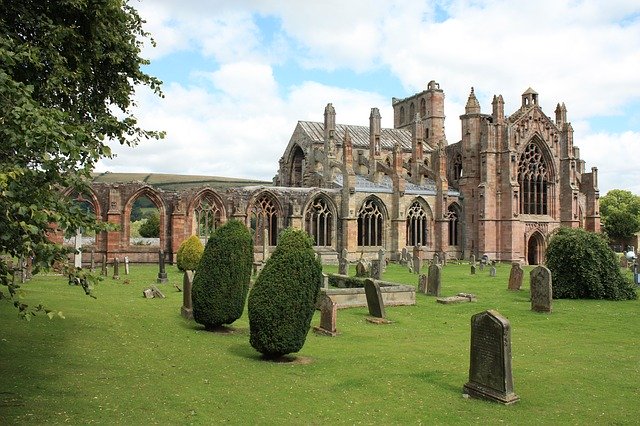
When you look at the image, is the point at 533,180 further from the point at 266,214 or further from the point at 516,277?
the point at 516,277

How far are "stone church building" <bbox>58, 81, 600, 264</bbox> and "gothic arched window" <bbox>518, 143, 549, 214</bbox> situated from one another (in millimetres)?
80

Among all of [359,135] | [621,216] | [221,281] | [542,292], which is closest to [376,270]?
[542,292]

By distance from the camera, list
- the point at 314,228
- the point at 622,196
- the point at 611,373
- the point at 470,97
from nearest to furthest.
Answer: the point at 611,373 → the point at 314,228 → the point at 470,97 → the point at 622,196

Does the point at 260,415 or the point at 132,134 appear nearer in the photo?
the point at 260,415

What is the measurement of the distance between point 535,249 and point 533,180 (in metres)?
5.49

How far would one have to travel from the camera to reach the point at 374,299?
50.9 feet

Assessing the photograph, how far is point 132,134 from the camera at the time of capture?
1138cm

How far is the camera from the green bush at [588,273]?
19312 millimetres

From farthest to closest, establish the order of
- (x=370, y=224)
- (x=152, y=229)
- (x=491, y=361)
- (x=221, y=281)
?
(x=152, y=229), (x=370, y=224), (x=221, y=281), (x=491, y=361)

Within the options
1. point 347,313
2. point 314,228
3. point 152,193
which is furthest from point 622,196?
point 347,313

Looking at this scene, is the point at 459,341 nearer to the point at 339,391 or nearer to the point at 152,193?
the point at 339,391

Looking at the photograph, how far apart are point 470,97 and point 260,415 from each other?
3971 centimetres

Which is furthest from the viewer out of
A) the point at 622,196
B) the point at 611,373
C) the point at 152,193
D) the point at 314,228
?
the point at 622,196

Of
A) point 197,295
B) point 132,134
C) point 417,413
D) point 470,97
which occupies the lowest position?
point 417,413
